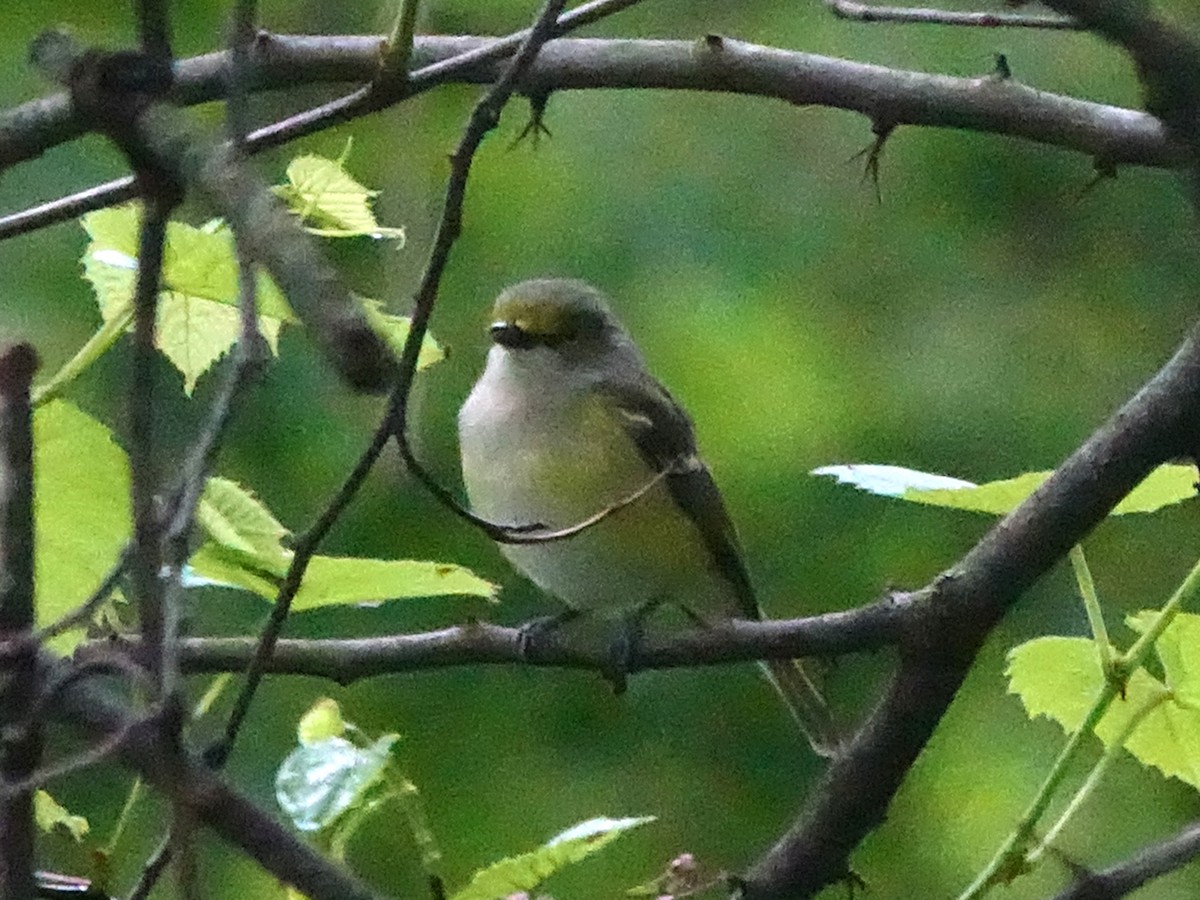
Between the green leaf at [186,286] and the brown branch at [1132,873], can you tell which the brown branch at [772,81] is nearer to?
the green leaf at [186,286]

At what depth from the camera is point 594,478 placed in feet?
4.20

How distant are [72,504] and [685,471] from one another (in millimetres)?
736

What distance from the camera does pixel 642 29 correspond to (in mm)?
2277

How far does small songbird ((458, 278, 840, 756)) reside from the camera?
1279 millimetres

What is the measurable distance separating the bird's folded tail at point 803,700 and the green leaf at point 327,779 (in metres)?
0.79

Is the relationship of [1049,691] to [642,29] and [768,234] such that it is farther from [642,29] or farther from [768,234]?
[642,29]

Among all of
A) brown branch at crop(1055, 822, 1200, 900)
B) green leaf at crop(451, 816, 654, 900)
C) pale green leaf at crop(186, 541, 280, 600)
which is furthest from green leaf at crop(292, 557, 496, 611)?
brown branch at crop(1055, 822, 1200, 900)

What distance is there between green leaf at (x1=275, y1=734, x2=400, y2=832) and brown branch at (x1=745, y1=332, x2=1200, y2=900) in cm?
16

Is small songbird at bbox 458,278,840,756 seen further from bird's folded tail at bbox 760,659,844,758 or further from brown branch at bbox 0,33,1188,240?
brown branch at bbox 0,33,1188,240

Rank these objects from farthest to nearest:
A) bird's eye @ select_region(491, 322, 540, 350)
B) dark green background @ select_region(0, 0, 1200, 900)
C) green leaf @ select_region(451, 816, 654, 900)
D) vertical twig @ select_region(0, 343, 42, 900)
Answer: dark green background @ select_region(0, 0, 1200, 900) → bird's eye @ select_region(491, 322, 540, 350) → green leaf @ select_region(451, 816, 654, 900) → vertical twig @ select_region(0, 343, 42, 900)

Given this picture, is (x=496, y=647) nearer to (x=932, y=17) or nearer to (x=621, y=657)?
(x=621, y=657)

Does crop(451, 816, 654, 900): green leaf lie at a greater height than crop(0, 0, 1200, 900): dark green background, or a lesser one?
greater

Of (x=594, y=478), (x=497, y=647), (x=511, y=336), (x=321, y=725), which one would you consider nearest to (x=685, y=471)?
(x=594, y=478)

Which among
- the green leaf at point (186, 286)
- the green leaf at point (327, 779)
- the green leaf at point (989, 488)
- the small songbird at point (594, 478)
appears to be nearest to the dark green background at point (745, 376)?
the small songbird at point (594, 478)
